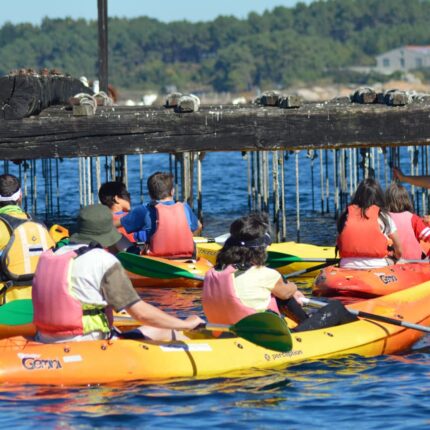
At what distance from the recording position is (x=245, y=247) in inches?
460

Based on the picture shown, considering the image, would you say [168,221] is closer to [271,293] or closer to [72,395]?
[271,293]

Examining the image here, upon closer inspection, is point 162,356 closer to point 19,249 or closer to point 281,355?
point 281,355

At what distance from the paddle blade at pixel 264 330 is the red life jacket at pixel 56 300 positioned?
1265 mm

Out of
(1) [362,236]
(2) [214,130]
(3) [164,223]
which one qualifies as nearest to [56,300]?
(1) [362,236]

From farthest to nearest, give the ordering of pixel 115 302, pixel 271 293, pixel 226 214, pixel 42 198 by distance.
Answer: pixel 42 198, pixel 226 214, pixel 271 293, pixel 115 302

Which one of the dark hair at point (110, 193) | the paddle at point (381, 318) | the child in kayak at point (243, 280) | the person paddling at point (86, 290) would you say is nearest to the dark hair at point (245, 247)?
the child in kayak at point (243, 280)

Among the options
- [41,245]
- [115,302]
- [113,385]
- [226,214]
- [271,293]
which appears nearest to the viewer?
[115,302]

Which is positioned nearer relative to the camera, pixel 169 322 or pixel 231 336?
pixel 169 322

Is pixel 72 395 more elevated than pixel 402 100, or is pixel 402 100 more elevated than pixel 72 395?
pixel 402 100

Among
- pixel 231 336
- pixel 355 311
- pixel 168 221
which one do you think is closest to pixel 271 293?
pixel 231 336

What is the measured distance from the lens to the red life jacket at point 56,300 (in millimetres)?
10805

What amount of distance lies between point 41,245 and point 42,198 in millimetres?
34379

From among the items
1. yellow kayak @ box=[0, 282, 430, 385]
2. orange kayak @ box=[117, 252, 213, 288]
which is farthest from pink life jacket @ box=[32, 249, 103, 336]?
orange kayak @ box=[117, 252, 213, 288]

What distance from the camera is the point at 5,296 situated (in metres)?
13.5
